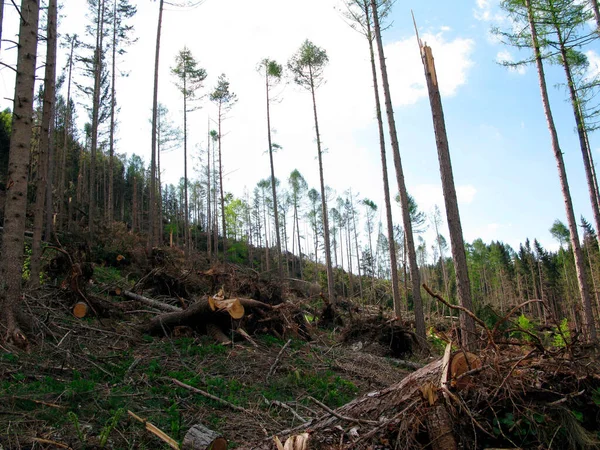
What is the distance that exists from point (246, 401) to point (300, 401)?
841 millimetres

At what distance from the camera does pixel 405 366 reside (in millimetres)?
9414

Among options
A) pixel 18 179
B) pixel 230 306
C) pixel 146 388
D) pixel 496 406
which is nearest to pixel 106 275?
pixel 230 306

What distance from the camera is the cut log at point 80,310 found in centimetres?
746

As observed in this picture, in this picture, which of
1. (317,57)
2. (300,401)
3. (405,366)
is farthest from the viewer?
(317,57)

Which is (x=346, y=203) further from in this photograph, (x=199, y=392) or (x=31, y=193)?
(x=199, y=392)

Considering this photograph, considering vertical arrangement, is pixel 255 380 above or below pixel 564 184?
below

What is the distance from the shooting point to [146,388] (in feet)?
17.0

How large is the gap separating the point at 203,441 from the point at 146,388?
1880 mm

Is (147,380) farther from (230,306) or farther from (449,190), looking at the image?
(449,190)

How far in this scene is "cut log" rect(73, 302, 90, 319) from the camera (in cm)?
746

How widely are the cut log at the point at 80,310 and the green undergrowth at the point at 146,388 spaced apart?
54.1 inches

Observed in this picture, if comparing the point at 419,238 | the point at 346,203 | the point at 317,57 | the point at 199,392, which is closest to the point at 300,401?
the point at 199,392

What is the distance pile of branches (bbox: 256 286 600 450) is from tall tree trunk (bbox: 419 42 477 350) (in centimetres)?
337

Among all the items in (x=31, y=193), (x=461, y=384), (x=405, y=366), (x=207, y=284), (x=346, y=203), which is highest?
(x=346, y=203)
